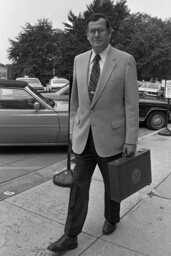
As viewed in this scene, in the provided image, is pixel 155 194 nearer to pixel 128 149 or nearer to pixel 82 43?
pixel 128 149

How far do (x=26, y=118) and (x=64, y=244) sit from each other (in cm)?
370

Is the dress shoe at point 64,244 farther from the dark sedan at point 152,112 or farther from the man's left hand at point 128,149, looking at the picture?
the dark sedan at point 152,112

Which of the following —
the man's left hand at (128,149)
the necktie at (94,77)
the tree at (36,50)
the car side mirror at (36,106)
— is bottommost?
the man's left hand at (128,149)

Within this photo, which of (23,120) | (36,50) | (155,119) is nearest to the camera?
(23,120)

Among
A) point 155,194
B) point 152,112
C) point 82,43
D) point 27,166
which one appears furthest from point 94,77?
point 82,43

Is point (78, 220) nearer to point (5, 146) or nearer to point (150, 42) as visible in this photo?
point (5, 146)

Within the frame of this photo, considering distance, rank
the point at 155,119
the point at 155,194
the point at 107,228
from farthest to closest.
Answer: the point at 155,119 < the point at 155,194 < the point at 107,228

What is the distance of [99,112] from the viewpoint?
2.57 metres

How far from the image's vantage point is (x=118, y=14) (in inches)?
1933

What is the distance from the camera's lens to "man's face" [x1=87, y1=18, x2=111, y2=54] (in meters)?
2.53

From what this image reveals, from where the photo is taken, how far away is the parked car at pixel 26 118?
6.02 m

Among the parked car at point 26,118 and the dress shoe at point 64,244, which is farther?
the parked car at point 26,118

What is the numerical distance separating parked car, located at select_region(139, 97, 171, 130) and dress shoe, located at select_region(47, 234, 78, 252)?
7.08 metres

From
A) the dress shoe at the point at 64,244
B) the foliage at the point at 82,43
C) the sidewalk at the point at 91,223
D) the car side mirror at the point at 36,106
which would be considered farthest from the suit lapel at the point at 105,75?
the foliage at the point at 82,43
